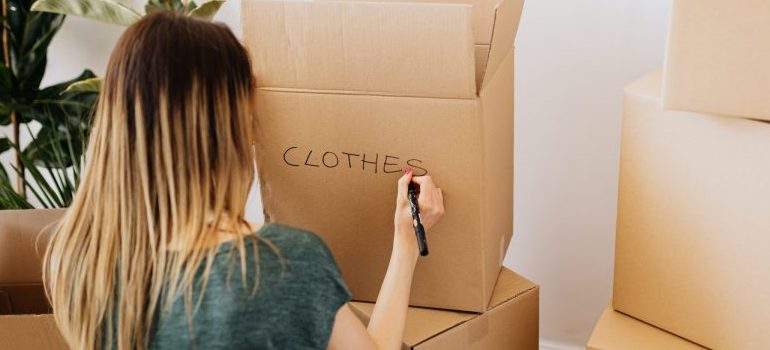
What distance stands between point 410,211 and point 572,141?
62 cm

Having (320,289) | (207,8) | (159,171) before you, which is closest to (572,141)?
(207,8)

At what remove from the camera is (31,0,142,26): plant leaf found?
1528 mm

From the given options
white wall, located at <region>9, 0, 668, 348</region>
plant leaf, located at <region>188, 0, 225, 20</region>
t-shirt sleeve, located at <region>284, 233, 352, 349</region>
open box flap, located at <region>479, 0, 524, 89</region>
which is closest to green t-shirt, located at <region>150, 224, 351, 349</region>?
t-shirt sleeve, located at <region>284, 233, 352, 349</region>

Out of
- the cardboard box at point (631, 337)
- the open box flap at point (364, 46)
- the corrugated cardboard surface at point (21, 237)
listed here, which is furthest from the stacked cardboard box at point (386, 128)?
the corrugated cardboard surface at point (21, 237)

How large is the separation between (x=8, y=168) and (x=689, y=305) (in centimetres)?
175

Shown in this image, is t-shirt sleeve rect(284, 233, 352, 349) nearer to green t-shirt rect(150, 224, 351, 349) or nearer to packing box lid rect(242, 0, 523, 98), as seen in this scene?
green t-shirt rect(150, 224, 351, 349)

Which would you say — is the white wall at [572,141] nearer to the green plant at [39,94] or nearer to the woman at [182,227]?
the woman at [182,227]

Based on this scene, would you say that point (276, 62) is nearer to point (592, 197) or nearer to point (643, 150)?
point (643, 150)

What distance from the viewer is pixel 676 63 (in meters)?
1.07

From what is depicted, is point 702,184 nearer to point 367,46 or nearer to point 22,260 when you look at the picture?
point 367,46

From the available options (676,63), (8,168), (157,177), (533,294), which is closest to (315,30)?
(157,177)

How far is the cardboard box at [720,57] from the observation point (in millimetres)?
1010

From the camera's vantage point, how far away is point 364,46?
1.15 metres

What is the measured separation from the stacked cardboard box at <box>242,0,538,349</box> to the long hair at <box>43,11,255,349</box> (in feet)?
0.64
